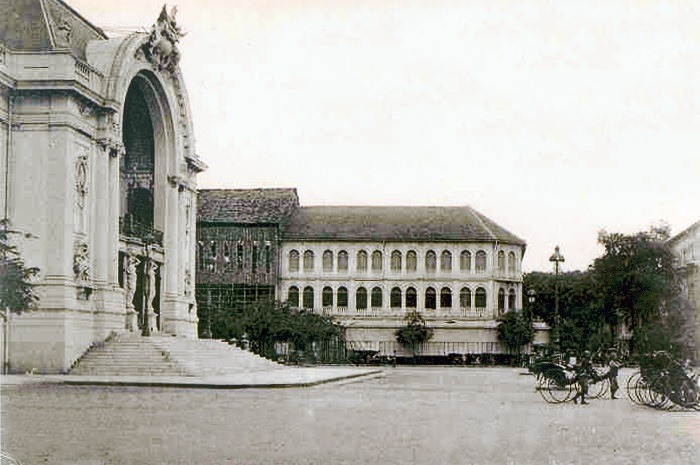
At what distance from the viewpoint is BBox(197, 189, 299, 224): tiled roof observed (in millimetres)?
89688

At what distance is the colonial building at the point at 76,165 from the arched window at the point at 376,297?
138ft

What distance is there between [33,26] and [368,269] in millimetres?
53108

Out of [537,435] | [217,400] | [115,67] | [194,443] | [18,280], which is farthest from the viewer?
[115,67]

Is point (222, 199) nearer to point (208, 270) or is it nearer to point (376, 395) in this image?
point (208, 270)

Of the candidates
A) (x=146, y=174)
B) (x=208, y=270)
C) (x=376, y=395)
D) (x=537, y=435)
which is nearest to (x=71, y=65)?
(x=146, y=174)

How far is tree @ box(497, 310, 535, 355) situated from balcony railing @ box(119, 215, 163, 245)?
42960mm

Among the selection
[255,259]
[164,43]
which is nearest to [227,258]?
[255,259]

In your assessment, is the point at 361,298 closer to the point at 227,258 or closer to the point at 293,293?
the point at 293,293

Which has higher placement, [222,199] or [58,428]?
[222,199]

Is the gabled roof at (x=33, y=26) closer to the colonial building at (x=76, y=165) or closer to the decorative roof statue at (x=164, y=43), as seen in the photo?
the colonial building at (x=76, y=165)

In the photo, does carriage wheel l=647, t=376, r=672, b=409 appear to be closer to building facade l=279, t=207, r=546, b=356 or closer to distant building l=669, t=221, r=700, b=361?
distant building l=669, t=221, r=700, b=361

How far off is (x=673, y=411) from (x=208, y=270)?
6819cm

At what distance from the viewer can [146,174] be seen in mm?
50844

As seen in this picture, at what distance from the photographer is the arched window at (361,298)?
3590 inches
